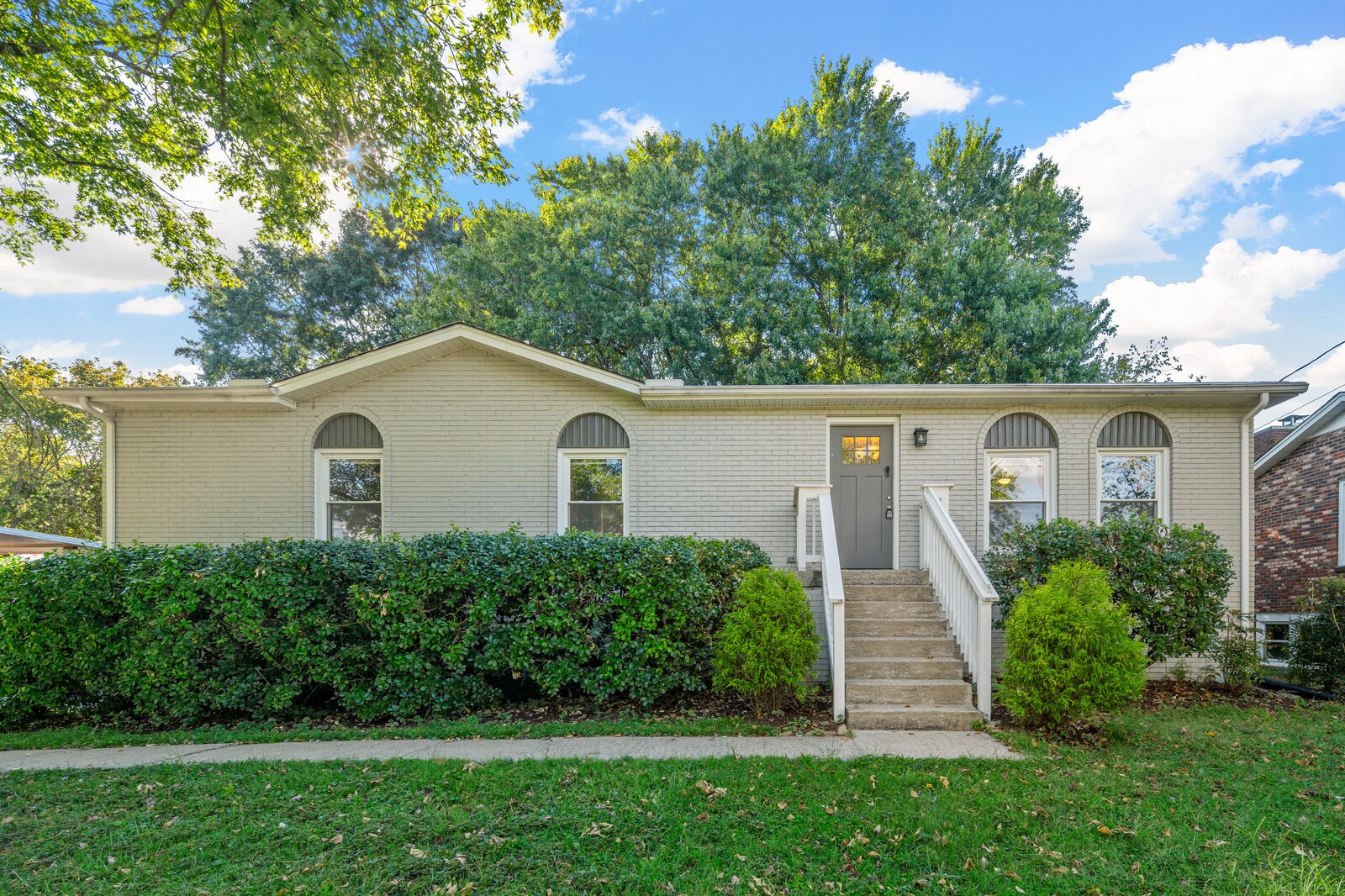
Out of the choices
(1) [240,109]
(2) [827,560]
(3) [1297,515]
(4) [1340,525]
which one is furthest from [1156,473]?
(1) [240,109]

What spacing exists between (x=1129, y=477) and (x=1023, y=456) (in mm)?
1350

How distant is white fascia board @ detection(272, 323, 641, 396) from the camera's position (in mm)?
8305

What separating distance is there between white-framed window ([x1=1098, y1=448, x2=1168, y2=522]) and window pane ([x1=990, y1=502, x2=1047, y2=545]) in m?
0.74

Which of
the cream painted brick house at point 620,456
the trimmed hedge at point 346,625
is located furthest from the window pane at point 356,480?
the trimmed hedge at point 346,625

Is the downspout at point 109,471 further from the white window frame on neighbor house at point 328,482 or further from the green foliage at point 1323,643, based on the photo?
the green foliage at point 1323,643

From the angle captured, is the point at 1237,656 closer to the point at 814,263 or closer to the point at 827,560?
the point at 827,560

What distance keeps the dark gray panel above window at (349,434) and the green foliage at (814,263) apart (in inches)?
266

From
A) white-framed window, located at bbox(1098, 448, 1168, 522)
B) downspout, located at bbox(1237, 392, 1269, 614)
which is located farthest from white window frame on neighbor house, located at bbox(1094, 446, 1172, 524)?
downspout, located at bbox(1237, 392, 1269, 614)

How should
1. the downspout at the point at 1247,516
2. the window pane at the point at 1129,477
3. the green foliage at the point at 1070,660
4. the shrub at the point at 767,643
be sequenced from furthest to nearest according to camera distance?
the window pane at the point at 1129,477 → the downspout at the point at 1247,516 → the shrub at the point at 767,643 → the green foliage at the point at 1070,660

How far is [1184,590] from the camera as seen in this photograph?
Result: 678 centimetres

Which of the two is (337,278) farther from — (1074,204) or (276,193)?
(1074,204)

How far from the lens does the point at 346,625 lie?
6.25 meters

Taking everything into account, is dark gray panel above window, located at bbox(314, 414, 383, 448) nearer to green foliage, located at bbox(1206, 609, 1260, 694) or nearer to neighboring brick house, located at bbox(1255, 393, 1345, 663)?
green foliage, located at bbox(1206, 609, 1260, 694)

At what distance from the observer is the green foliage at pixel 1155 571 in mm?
6754
